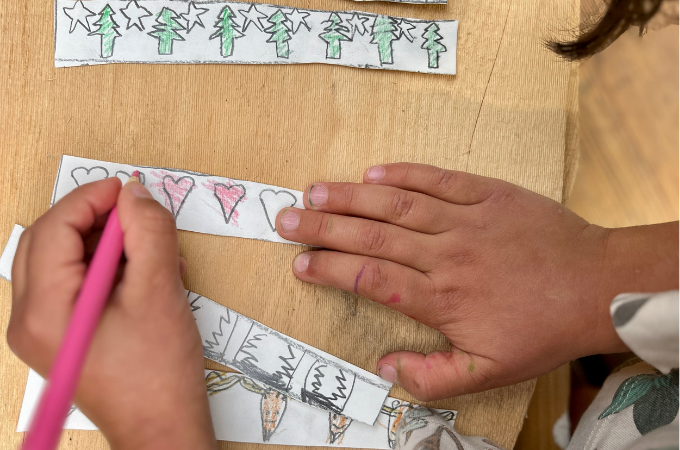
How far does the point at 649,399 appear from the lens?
1.85 ft

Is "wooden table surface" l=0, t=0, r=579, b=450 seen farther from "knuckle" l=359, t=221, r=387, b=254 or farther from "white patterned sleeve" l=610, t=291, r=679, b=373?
"white patterned sleeve" l=610, t=291, r=679, b=373

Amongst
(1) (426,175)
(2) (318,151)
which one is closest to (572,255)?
(1) (426,175)

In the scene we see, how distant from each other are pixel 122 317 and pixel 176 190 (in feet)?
0.59

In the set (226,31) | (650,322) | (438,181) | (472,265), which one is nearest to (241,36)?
(226,31)

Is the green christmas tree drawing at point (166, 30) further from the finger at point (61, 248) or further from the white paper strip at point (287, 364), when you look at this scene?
the white paper strip at point (287, 364)

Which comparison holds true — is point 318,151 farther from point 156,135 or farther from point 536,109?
point 536,109

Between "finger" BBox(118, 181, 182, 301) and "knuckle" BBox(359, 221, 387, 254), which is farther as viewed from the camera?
"knuckle" BBox(359, 221, 387, 254)

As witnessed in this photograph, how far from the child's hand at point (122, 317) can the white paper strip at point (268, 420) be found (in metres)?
0.07

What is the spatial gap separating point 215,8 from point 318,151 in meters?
0.24

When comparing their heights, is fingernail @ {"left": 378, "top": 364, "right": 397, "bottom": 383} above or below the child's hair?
below

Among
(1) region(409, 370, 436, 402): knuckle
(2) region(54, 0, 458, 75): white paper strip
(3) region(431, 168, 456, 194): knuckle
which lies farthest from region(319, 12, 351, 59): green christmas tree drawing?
(1) region(409, 370, 436, 402): knuckle

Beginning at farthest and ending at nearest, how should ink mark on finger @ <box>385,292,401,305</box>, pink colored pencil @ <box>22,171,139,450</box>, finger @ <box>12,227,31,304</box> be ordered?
ink mark on finger @ <box>385,292,401,305</box> < finger @ <box>12,227,31,304</box> < pink colored pencil @ <box>22,171,139,450</box>

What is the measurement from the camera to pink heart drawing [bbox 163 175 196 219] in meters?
0.58

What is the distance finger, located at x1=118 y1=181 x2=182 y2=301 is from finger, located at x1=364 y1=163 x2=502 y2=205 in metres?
0.27
